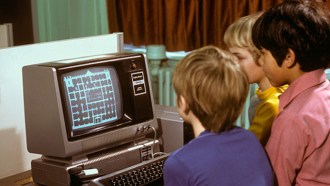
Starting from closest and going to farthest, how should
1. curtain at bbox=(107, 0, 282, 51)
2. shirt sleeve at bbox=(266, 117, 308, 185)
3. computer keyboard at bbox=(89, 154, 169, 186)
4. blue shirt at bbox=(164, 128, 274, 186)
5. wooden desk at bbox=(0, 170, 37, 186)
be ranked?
blue shirt at bbox=(164, 128, 274, 186) → shirt sleeve at bbox=(266, 117, 308, 185) → computer keyboard at bbox=(89, 154, 169, 186) → wooden desk at bbox=(0, 170, 37, 186) → curtain at bbox=(107, 0, 282, 51)

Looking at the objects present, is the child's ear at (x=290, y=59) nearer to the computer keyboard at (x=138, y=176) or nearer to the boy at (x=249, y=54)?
the boy at (x=249, y=54)

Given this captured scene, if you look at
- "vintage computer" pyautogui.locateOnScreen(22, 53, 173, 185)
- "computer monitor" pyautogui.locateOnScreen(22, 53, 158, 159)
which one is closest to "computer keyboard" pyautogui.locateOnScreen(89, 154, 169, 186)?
"vintage computer" pyautogui.locateOnScreen(22, 53, 173, 185)

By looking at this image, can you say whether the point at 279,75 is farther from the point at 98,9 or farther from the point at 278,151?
the point at 98,9

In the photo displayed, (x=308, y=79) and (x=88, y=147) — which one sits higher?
(x=308, y=79)

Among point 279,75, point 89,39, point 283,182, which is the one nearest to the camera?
point 283,182

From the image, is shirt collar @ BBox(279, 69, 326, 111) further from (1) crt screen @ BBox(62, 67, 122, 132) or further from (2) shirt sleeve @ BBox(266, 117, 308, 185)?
(1) crt screen @ BBox(62, 67, 122, 132)

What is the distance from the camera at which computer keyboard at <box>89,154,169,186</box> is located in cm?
173

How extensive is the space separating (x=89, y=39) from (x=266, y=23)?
0.92 m

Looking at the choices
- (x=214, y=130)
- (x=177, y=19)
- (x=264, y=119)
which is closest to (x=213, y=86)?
(x=214, y=130)

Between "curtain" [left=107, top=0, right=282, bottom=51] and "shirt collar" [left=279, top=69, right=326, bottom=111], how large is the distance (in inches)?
50.5

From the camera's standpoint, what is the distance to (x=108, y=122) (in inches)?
75.0

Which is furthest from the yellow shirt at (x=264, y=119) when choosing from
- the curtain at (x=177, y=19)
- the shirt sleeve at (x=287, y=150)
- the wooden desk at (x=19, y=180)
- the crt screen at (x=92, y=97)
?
the curtain at (x=177, y=19)

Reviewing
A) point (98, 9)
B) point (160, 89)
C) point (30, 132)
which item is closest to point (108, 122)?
point (30, 132)

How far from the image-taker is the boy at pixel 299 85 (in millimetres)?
1591
